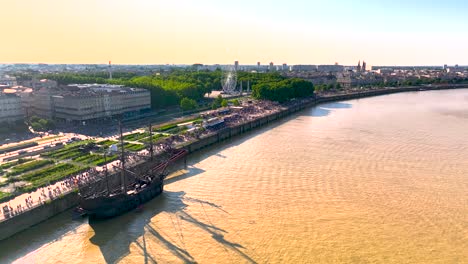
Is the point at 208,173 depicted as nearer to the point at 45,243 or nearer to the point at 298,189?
the point at 298,189

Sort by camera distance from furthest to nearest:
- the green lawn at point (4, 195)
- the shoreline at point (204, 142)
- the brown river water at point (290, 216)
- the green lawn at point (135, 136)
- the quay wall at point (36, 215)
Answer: the green lawn at point (135, 136), the green lawn at point (4, 195), the shoreline at point (204, 142), the quay wall at point (36, 215), the brown river water at point (290, 216)

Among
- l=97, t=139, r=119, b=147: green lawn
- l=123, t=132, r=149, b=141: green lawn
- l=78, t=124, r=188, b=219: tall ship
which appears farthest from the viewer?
l=123, t=132, r=149, b=141: green lawn

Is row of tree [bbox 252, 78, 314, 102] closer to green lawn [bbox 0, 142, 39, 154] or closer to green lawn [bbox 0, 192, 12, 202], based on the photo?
green lawn [bbox 0, 142, 39, 154]

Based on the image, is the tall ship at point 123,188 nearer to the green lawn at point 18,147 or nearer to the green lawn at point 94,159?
the green lawn at point 94,159

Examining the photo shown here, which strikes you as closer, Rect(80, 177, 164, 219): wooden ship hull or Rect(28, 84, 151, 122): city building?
Rect(80, 177, 164, 219): wooden ship hull

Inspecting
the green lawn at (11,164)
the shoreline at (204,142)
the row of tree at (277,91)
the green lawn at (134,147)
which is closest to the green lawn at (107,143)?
the green lawn at (134,147)

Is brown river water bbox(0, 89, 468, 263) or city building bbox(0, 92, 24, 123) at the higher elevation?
city building bbox(0, 92, 24, 123)

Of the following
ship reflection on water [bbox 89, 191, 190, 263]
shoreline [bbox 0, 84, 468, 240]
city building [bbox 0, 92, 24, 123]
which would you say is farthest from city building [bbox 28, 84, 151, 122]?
ship reflection on water [bbox 89, 191, 190, 263]
